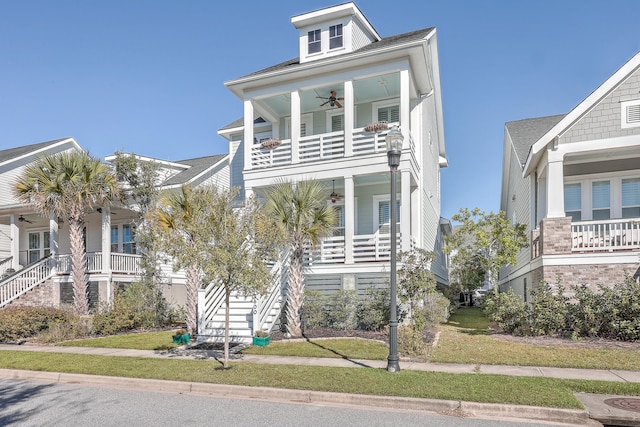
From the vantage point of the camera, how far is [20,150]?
27344 mm

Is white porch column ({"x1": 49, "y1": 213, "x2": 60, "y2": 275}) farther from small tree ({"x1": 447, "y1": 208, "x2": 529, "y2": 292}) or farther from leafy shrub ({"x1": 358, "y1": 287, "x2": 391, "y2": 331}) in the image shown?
small tree ({"x1": 447, "y1": 208, "x2": 529, "y2": 292})

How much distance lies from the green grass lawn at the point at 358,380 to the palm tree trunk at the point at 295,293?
11.2 ft

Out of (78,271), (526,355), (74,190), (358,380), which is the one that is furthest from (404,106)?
(78,271)

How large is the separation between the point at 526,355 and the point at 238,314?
8.39 metres

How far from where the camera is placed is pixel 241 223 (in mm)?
9906

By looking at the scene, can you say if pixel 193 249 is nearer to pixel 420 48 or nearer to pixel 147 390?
pixel 147 390

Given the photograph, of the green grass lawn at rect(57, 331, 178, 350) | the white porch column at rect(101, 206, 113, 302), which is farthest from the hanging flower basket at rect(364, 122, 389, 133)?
the white porch column at rect(101, 206, 113, 302)

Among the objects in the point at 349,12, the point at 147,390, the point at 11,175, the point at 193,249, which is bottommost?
the point at 147,390

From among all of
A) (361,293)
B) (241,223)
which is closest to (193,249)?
(241,223)

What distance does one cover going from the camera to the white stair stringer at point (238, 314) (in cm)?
1317

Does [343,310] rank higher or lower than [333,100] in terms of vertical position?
lower

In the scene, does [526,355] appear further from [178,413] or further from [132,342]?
[132,342]

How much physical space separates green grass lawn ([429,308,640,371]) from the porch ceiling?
964 centimetres

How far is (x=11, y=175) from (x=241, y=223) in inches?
871
